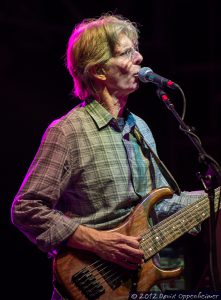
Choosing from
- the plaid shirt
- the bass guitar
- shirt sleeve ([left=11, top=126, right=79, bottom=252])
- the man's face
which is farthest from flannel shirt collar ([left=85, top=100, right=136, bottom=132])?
the bass guitar

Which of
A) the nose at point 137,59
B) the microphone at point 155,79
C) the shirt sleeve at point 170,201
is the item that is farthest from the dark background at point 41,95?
→ the microphone at point 155,79

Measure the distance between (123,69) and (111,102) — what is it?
0.73 ft

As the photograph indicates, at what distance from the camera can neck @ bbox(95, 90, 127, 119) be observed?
339 centimetres

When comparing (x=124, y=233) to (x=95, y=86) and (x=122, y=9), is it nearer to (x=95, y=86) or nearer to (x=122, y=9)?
(x=95, y=86)

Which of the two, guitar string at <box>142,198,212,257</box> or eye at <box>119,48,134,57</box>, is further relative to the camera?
eye at <box>119,48,134,57</box>

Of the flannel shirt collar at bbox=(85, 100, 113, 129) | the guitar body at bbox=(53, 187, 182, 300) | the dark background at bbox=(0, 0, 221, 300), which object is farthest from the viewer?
the dark background at bbox=(0, 0, 221, 300)

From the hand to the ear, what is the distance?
1.01 meters

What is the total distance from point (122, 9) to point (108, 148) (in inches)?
134

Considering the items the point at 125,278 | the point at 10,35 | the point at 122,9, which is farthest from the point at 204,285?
the point at 122,9

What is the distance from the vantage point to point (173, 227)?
10.2 ft

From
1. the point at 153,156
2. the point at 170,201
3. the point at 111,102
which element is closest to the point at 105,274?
the point at 170,201

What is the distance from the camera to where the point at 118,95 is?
11.1 feet

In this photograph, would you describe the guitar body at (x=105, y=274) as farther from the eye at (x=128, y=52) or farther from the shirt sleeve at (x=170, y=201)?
the eye at (x=128, y=52)

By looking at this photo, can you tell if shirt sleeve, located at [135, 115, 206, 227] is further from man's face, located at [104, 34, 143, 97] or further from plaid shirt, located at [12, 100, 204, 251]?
man's face, located at [104, 34, 143, 97]
